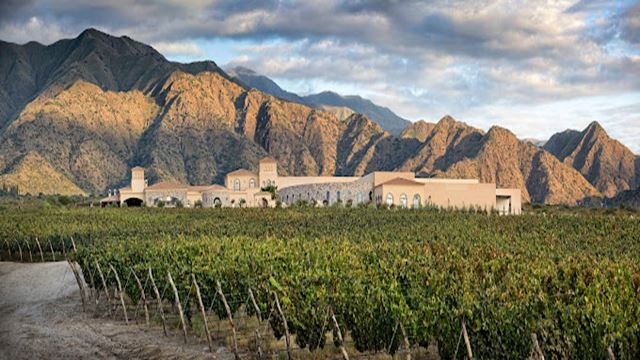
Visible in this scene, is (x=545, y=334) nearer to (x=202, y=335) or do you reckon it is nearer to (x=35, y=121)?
(x=202, y=335)

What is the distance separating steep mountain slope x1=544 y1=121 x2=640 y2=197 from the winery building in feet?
327

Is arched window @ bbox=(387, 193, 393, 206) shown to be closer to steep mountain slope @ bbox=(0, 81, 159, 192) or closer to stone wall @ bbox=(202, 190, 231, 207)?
stone wall @ bbox=(202, 190, 231, 207)

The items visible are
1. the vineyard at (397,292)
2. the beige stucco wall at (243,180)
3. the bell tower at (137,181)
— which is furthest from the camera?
the beige stucco wall at (243,180)

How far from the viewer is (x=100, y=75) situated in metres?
185

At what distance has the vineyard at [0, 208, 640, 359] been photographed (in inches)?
517

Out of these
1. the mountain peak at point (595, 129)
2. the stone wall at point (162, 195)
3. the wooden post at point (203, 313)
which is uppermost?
the mountain peak at point (595, 129)

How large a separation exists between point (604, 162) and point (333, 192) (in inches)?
4733

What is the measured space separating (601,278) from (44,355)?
13.4 metres

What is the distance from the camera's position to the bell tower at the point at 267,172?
318 ft

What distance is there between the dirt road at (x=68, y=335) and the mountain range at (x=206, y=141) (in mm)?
92388

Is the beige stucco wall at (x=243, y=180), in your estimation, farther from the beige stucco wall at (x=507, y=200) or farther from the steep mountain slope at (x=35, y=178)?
the steep mountain slope at (x=35, y=178)

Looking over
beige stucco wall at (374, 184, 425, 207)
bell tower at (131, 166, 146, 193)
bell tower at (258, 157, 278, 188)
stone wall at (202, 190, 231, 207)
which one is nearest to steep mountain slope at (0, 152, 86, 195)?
bell tower at (131, 166, 146, 193)

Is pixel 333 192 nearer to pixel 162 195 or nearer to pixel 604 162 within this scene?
pixel 162 195

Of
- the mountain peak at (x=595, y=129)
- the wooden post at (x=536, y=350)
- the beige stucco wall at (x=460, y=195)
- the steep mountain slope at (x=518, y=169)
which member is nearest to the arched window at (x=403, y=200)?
the beige stucco wall at (x=460, y=195)
